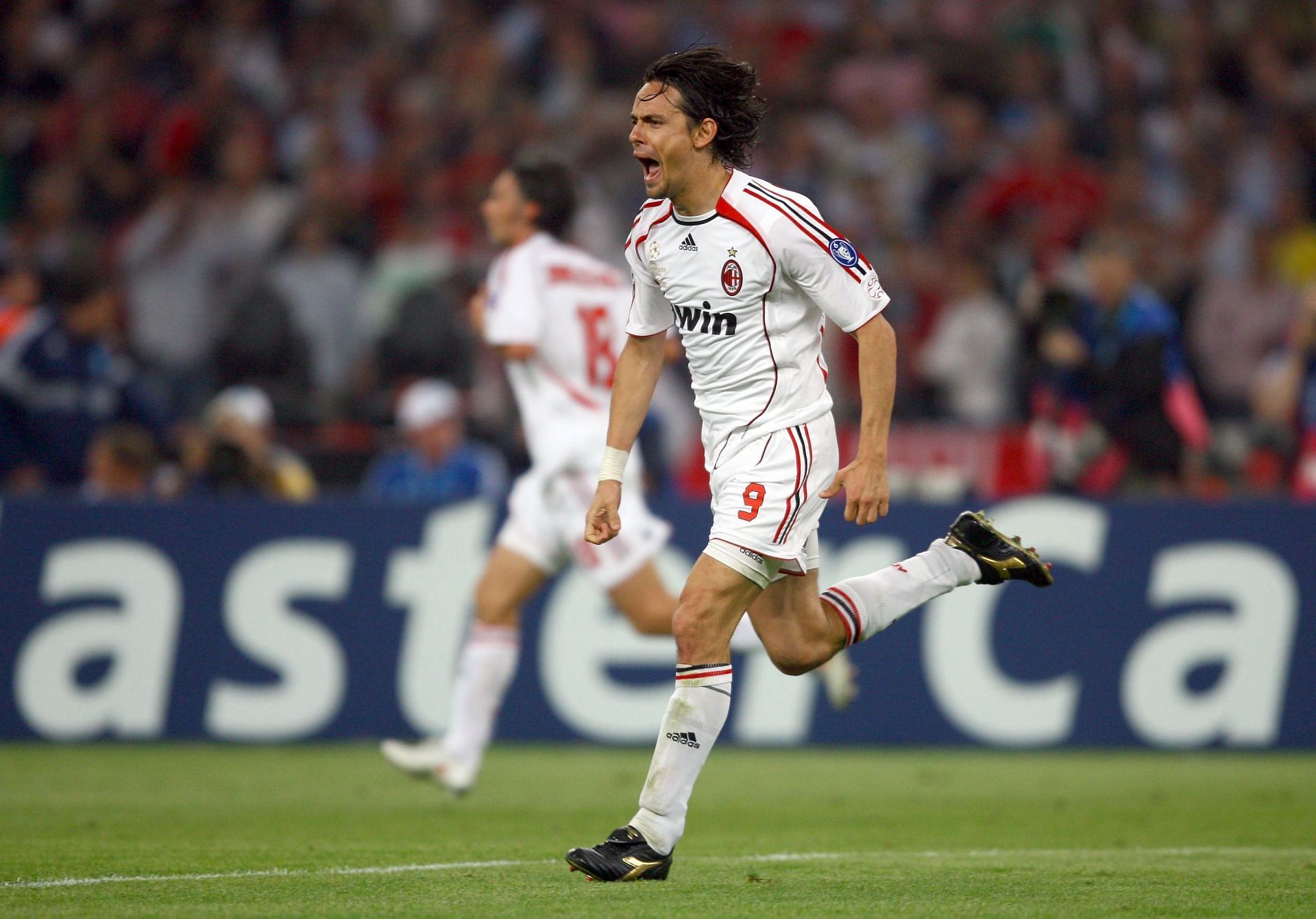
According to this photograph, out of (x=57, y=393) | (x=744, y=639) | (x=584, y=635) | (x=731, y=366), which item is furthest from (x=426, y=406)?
(x=731, y=366)

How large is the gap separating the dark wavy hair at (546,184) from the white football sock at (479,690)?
6.44ft

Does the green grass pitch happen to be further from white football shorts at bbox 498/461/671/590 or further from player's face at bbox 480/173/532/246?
player's face at bbox 480/173/532/246

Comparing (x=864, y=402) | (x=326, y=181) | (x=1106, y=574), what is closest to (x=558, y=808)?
(x=864, y=402)

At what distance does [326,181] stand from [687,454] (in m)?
3.85

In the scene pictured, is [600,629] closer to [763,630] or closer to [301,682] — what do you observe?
[301,682]

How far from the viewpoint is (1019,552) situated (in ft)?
22.6

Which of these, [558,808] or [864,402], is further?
[558,808]

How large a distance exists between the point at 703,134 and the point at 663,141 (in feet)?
0.48

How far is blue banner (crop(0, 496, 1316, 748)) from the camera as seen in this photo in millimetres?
10961

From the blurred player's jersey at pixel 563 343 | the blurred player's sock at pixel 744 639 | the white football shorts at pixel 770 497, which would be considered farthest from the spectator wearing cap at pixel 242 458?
the white football shorts at pixel 770 497

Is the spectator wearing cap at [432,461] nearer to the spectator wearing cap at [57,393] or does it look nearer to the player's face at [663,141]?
the spectator wearing cap at [57,393]

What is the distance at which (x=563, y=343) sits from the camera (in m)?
8.78

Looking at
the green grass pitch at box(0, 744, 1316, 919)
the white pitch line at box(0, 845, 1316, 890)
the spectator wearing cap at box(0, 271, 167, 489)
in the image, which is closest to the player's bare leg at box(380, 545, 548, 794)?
the green grass pitch at box(0, 744, 1316, 919)

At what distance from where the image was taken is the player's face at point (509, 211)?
347 inches
